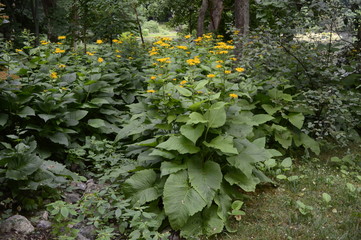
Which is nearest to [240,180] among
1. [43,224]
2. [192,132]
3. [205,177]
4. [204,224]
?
[205,177]

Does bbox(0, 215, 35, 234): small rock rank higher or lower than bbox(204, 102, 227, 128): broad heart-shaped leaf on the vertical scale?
lower

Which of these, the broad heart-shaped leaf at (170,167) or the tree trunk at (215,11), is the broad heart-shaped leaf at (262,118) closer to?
the broad heart-shaped leaf at (170,167)

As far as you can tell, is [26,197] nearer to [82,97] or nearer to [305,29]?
[82,97]

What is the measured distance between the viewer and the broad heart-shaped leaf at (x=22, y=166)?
296 cm

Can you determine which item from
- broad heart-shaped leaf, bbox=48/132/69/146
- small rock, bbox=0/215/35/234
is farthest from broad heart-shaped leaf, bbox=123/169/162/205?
Result: broad heart-shaped leaf, bbox=48/132/69/146

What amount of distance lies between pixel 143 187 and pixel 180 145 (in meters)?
0.55

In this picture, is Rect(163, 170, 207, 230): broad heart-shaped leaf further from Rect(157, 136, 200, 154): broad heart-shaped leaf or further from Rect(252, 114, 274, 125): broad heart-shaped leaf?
Rect(252, 114, 274, 125): broad heart-shaped leaf

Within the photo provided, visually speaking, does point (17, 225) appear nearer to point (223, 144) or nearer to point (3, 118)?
point (3, 118)

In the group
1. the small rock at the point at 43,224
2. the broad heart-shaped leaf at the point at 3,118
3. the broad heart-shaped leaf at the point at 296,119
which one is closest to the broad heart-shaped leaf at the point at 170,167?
the small rock at the point at 43,224

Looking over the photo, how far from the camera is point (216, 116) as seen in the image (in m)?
3.40

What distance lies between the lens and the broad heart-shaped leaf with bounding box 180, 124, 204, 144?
323 centimetres

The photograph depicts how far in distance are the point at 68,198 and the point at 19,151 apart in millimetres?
737

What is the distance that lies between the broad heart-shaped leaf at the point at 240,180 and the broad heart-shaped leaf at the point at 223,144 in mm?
397

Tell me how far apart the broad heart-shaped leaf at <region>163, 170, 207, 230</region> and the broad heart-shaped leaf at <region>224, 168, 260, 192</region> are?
1.59 feet
